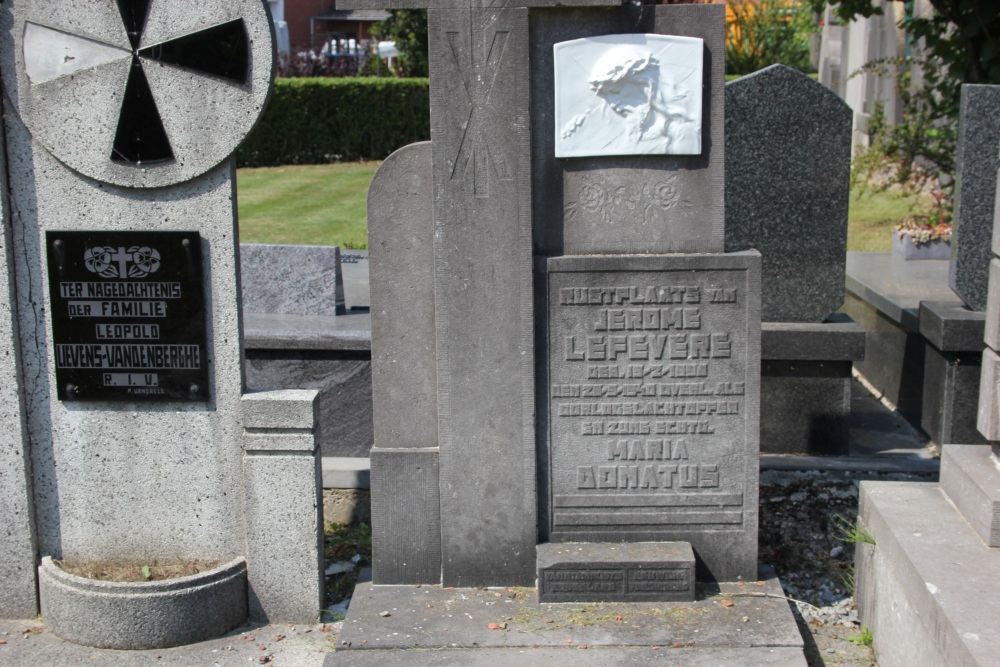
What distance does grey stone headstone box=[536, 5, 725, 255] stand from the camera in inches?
169

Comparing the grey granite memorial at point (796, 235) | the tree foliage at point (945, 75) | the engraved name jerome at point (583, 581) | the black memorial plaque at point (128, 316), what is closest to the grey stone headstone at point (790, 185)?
the grey granite memorial at point (796, 235)

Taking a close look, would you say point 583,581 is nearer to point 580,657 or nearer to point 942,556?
point 580,657

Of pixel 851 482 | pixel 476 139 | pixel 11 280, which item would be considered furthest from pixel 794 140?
pixel 11 280

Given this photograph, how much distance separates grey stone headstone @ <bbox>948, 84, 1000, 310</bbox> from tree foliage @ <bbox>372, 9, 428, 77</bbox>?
57.2 ft

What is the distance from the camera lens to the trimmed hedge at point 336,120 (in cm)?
2088

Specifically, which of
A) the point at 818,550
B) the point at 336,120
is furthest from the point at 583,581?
the point at 336,120

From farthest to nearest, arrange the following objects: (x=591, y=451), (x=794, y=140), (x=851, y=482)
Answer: (x=794, y=140), (x=851, y=482), (x=591, y=451)

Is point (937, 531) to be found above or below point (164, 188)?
below

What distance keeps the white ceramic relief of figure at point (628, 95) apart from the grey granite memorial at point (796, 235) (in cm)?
224

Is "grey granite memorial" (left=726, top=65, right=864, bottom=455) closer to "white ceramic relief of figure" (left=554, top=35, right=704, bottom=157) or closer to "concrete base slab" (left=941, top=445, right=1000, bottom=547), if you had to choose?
"concrete base slab" (left=941, top=445, right=1000, bottom=547)

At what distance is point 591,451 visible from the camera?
15.0 feet

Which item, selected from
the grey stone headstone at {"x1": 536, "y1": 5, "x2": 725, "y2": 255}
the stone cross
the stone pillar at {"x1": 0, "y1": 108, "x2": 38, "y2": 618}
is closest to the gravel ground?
the stone cross

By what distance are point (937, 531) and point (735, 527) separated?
2.50 feet

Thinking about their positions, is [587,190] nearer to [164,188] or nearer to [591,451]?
[591,451]
